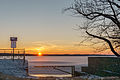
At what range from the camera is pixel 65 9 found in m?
19.2

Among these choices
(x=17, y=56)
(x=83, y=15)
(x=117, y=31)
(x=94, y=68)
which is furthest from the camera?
(x=17, y=56)

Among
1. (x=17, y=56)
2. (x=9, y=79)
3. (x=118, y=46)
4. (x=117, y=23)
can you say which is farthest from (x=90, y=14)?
(x=17, y=56)

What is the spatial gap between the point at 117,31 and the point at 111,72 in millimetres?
5278

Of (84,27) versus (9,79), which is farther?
(84,27)

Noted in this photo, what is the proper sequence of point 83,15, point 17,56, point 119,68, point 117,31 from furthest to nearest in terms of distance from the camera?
point 17,56 < point 119,68 < point 83,15 < point 117,31

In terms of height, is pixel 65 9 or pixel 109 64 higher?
pixel 65 9

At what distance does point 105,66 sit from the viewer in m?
22.9

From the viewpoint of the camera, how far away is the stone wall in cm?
2083

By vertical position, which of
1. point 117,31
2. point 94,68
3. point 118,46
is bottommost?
point 94,68

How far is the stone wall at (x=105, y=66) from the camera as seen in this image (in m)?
20.8

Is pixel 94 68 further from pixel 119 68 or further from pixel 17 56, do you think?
pixel 17 56

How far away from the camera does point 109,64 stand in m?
22.2

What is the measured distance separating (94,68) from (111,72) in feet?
14.9

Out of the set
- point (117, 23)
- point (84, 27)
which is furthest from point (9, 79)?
point (117, 23)
